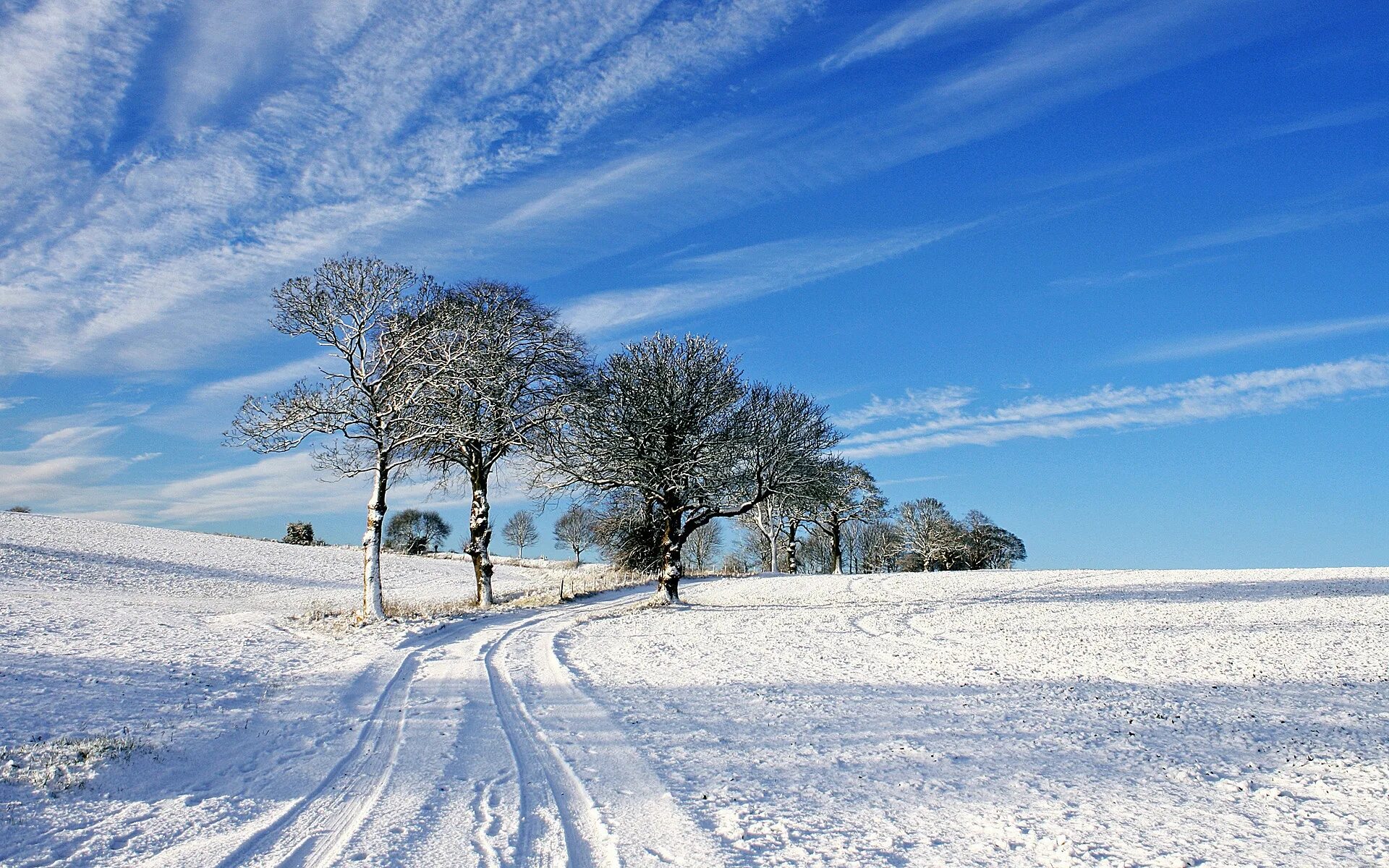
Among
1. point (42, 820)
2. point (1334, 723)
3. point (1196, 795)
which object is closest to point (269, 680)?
point (42, 820)

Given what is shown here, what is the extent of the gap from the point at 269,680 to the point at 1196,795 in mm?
12121

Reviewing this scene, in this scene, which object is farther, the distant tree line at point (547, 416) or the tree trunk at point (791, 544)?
the tree trunk at point (791, 544)

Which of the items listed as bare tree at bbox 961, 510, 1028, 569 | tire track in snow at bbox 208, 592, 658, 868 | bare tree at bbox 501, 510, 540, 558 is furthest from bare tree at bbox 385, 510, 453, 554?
tire track in snow at bbox 208, 592, 658, 868

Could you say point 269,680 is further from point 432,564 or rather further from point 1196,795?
point 432,564

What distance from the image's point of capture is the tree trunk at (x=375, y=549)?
2134cm

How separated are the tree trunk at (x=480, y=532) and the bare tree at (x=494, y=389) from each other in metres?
0.03

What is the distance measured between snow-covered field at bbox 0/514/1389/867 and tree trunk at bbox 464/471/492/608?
9581mm

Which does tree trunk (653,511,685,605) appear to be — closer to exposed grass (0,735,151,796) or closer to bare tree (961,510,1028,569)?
exposed grass (0,735,151,796)

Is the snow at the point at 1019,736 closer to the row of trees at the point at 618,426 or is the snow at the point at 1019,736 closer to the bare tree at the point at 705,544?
the row of trees at the point at 618,426

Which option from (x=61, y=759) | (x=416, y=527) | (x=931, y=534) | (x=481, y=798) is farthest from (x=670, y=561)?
(x=416, y=527)

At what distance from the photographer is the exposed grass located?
269 inches

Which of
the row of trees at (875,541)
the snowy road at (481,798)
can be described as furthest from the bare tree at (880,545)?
the snowy road at (481,798)

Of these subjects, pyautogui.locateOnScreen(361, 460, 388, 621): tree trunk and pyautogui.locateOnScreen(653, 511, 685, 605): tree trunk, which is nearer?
pyautogui.locateOnScreen(361, 460, 388, 621): tree trunk

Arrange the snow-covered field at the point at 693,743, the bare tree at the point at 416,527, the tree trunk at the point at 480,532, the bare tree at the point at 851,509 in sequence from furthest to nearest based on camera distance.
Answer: the bare tree at the point at 416,527
the bare tree at the point at 851,509
the tree trunk at the point at 480,532
the snow-covered field at the point at 693,743
